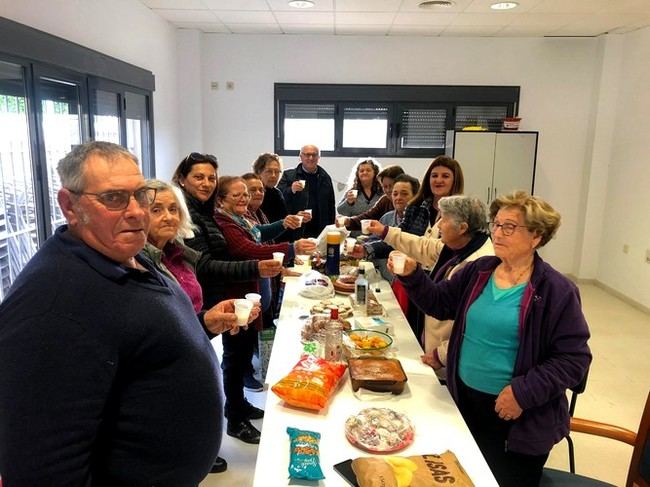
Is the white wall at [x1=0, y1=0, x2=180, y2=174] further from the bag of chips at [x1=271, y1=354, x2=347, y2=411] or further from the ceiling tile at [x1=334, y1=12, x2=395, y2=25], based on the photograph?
the bag of chips at [x1=271, y1=354, x2=347, y2=411]

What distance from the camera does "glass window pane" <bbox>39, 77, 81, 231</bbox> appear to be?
3.00 m

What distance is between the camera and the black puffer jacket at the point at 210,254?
2355 mm

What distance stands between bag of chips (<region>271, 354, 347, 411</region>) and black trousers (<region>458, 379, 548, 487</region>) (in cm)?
48

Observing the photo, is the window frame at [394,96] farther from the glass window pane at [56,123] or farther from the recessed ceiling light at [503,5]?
the glass window pane at [56,123]

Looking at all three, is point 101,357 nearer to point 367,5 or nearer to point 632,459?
point 632,459

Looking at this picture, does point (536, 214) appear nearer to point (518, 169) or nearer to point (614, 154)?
point (518, 169)

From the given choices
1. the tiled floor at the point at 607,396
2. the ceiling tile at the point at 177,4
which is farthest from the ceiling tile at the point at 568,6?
the ceiling tile at the point at 177,4

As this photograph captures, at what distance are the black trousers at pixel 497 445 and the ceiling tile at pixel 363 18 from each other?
406 cm

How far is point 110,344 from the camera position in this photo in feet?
2.96

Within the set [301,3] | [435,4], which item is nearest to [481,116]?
[435,4]

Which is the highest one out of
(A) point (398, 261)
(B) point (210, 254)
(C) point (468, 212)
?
(C) point (468, 212)

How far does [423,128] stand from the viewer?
5953 mm

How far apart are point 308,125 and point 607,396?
169 inches

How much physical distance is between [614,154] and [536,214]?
193 inches
